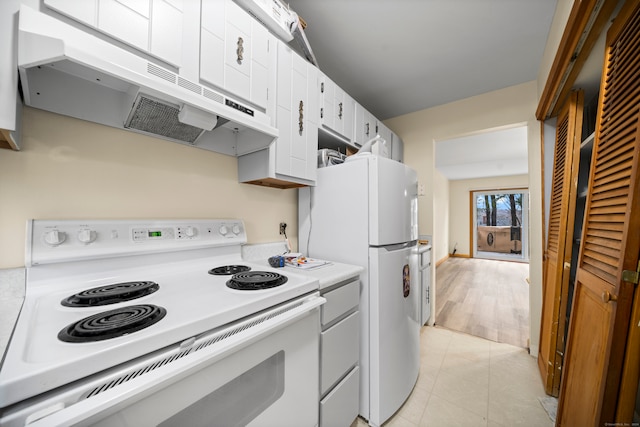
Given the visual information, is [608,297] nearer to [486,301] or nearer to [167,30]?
[167,30]

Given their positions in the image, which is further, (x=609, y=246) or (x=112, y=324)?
(x=609, y=246)

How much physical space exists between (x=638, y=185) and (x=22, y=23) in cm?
190

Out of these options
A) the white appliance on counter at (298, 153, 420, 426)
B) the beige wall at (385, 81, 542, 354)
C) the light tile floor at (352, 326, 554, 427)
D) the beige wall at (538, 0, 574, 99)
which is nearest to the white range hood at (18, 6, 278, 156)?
the white appliance on counter at (298, 153, 420, 426)

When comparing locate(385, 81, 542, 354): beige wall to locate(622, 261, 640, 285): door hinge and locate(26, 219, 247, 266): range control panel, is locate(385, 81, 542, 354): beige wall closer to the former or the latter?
locate(622, 261, 640, 285): door hinge

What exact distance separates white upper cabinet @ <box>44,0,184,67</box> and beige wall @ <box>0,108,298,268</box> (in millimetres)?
394

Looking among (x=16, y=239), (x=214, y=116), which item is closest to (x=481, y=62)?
(x=214, y=116)

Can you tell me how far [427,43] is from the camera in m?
1.73

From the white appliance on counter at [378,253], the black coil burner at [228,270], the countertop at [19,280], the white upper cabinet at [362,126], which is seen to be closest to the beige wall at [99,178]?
the countertop at [19,280]

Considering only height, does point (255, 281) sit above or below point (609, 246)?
below

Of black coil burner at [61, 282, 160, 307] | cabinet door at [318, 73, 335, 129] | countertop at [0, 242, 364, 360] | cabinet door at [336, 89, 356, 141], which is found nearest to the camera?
countertop at [0, 242, 364, 360]

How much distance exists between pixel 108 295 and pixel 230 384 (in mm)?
476

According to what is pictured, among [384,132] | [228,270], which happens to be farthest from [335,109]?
[228,270]

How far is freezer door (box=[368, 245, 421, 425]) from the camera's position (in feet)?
4.25

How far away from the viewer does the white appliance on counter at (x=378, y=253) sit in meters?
1.31
